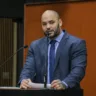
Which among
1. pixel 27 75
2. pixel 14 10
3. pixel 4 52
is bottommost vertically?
pixel 27 75

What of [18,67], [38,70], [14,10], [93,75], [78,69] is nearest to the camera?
[78,69]

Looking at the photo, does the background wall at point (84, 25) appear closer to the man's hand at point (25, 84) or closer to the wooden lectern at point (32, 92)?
the man's hand at point (25, 84)

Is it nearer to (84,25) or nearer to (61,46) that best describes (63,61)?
(61,46)

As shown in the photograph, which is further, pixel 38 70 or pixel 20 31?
pixel 20 31

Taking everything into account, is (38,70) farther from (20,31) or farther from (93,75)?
(20,31)

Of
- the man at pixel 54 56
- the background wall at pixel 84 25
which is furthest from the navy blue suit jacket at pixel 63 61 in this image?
the background wall at pixel 84 25

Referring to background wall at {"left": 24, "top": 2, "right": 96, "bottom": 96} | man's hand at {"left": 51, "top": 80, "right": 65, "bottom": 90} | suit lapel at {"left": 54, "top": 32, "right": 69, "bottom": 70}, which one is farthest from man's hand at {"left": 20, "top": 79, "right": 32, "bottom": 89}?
background wall at {"left": 24, "top": 2, "right": 96, "bottom": 96}

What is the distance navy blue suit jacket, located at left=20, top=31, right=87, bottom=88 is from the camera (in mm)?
2915

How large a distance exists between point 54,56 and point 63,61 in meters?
0.09

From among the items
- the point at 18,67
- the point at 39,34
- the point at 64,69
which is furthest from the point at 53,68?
the point at 18,67

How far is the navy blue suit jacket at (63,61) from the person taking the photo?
292cm

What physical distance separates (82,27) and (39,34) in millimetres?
735

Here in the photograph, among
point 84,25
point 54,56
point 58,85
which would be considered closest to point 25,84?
point 58,85

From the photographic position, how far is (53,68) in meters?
3.03
